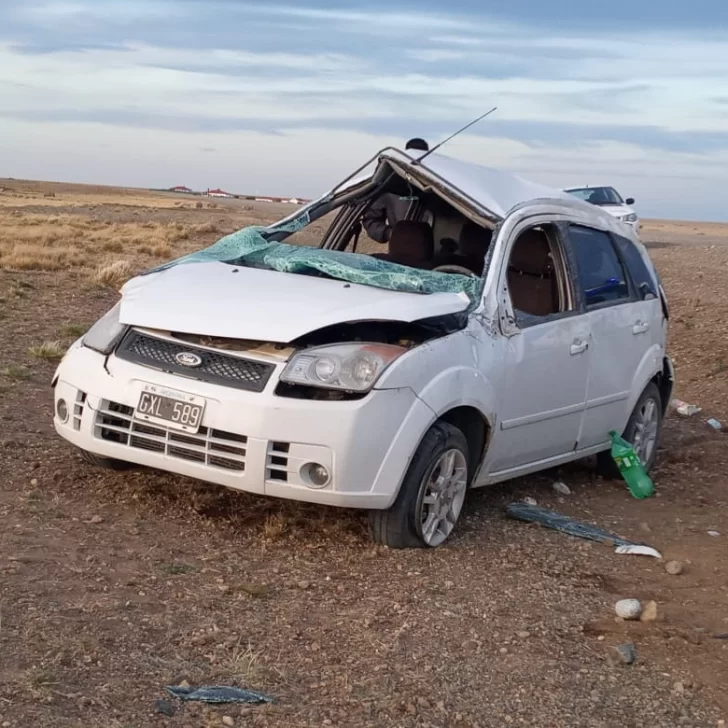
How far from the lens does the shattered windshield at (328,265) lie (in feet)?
19.2

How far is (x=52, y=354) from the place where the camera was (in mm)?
10398

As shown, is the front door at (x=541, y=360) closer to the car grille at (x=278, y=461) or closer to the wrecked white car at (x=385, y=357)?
the wrecked white car at (x=385, y=357)

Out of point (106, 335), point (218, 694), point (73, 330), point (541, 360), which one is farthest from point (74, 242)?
point (218, 694)

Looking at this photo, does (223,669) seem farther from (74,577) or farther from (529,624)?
Result: (529,624)

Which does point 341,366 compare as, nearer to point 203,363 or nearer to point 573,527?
point 203,363

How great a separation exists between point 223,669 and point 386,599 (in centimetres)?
107

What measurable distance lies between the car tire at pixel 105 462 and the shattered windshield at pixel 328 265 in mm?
1043

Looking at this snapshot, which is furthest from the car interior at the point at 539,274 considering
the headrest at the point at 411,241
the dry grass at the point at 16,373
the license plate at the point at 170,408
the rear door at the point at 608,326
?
the dry grass at the point at 16,373

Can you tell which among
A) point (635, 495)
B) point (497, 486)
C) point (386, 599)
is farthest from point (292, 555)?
point (635, 495)

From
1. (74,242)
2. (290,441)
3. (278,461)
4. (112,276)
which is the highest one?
(290,441)

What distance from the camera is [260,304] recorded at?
5.39 meters

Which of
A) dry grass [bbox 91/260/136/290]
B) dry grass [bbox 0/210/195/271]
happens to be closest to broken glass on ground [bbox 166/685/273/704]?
dry grass [bbox 91/260/136/290]

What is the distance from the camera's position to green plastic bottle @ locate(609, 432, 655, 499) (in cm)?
723

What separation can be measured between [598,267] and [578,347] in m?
0.77
